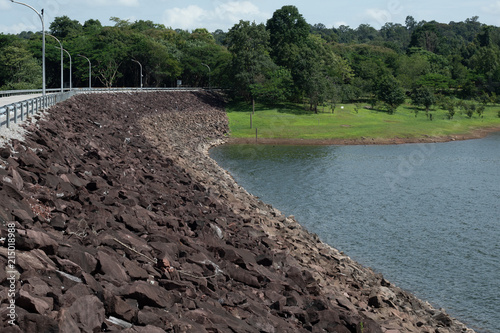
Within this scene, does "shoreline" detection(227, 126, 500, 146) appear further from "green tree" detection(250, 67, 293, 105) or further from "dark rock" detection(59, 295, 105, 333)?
"dark rock" detection(59, 295, 105, 333)

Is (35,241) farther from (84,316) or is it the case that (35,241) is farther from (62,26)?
(62,26)

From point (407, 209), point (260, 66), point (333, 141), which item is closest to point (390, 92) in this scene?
point (260, 66)

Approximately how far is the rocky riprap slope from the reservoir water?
6.97 feet

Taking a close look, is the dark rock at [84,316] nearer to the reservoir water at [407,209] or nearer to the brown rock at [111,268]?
the brown rock at [111,268]

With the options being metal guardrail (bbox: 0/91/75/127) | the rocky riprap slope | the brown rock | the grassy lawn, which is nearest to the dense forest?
the grassy lawn

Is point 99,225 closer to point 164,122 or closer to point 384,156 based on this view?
point 384,156

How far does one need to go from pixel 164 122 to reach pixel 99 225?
60.7 m

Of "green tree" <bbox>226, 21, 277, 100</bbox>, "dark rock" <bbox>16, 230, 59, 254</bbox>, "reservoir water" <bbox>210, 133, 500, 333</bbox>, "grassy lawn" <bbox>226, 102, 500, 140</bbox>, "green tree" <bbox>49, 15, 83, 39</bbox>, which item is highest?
"green tree" <bbox>49, 15, 83, 39</bbox>

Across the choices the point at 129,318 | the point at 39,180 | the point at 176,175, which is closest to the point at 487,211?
the point at 176,175

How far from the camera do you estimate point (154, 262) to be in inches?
509

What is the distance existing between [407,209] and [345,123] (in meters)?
60.9

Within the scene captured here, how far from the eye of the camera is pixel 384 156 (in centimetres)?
6631

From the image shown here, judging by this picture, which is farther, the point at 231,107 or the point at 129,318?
the point at 231,107

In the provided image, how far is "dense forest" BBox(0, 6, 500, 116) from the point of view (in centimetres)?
A: 10562
